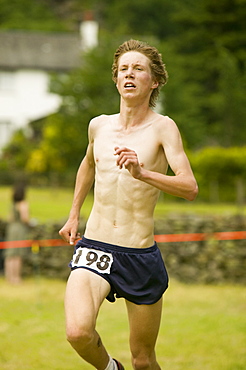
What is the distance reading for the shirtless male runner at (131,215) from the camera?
4406mm

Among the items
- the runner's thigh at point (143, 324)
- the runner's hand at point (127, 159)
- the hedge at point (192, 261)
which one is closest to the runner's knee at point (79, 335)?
the runner's thigh at point (143, 324)

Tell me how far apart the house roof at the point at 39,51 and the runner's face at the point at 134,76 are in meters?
40.9

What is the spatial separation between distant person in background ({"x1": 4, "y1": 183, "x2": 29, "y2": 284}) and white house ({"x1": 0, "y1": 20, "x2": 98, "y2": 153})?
103 ft

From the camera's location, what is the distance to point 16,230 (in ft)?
40.5

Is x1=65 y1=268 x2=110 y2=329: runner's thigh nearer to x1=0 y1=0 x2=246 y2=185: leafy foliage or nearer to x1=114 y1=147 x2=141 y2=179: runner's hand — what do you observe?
x1=114 y1=147 x2=141 y2=179: runner's hand

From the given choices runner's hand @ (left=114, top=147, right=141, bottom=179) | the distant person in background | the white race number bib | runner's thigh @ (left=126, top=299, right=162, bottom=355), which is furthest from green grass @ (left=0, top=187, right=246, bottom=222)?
runner's hand @ (left=114, top=147, right=141, bottom=179)

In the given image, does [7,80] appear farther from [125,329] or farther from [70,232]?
[70,232]

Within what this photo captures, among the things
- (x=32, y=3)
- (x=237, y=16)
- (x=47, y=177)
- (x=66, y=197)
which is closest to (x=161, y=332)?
(x=66, y=197)

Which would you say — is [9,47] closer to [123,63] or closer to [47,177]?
[47,177]

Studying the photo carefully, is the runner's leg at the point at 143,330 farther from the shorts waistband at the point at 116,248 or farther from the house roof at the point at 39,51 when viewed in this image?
the house roof at the point at 39,51

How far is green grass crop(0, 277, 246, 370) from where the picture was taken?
7160 millimetres

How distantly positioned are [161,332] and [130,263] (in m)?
4.57

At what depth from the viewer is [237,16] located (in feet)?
138

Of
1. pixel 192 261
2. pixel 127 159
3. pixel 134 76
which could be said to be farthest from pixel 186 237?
pixel 127 159
